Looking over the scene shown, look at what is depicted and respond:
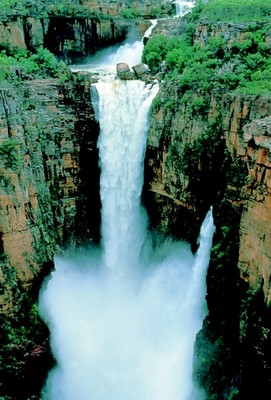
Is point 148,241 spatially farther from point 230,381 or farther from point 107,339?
point 230,381

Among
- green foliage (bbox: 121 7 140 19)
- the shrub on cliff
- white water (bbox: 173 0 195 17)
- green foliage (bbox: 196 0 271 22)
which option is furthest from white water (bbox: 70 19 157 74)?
green foliage (bbox: 196 0 271 22)

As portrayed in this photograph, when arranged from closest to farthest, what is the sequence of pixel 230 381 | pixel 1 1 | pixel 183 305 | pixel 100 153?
pixel 230 381 < pixel 183 305 < pixel 100 153 < pixel 1 1

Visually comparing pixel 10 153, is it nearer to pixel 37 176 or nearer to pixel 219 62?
pixel 37 176

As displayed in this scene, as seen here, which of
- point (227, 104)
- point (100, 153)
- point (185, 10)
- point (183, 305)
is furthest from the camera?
point (185, 10)

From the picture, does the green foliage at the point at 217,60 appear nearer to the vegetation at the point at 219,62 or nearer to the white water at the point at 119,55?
the vegetation at the point at 219,62

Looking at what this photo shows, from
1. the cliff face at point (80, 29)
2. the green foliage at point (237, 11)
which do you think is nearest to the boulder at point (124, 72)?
the green foliage at point (237, 11)

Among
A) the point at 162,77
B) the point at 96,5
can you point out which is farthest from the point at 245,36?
the point at 96,5
